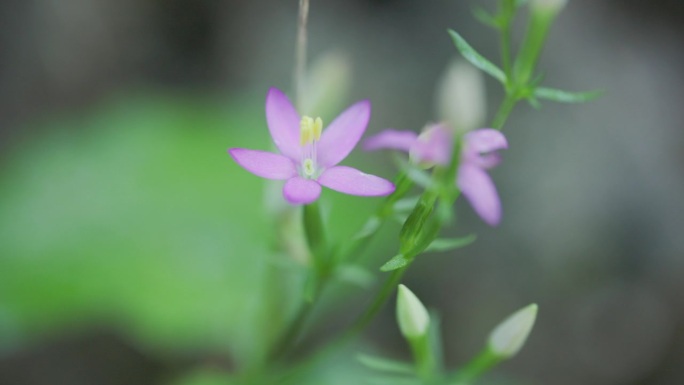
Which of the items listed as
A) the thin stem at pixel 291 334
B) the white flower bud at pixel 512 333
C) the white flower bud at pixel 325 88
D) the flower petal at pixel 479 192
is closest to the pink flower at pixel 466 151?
the flower petal at pixel 479 192

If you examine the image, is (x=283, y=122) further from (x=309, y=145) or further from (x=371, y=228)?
(x=371, y=228)

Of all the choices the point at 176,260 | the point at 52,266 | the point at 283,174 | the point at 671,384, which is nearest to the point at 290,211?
the point at 283,174

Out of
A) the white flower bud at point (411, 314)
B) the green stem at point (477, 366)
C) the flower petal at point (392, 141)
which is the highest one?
the flower petal at point (392, 141)

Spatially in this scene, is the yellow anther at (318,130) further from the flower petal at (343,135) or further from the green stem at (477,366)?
the green stem at (477,366)

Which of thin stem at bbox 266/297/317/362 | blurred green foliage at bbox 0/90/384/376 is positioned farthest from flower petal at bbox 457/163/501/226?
blurred green foliage at bbox 0/90/384/376

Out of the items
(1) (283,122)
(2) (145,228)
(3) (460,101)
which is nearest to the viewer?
(3) (460,101)

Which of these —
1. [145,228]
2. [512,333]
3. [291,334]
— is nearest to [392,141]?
[512,333]
